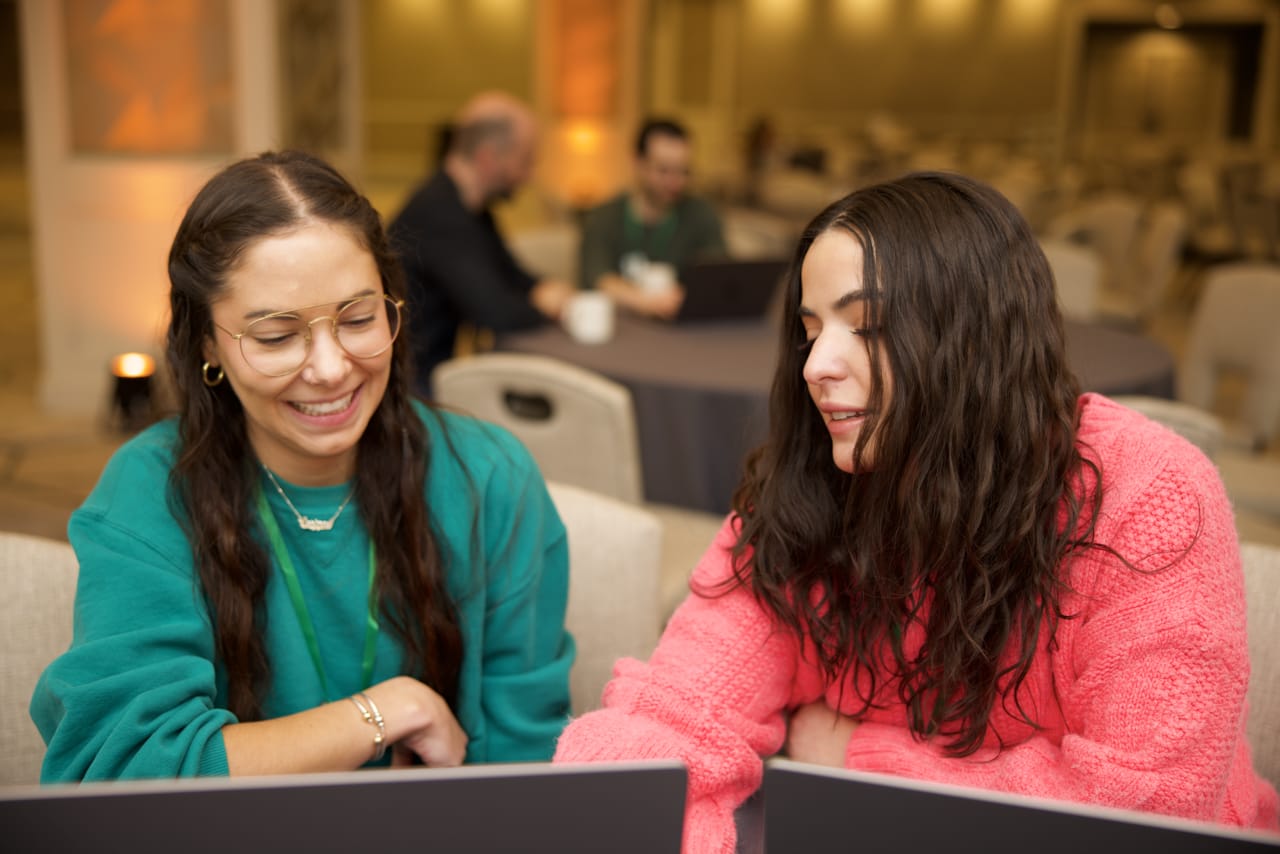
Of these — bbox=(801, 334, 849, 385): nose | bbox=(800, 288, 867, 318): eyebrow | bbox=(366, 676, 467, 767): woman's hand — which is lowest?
bbox=(366, 676, 467, 767): woman's hand

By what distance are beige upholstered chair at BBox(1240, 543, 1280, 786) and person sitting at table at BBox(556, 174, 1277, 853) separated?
24 cm

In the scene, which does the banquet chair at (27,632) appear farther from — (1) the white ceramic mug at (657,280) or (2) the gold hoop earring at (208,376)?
(1) the white ceramic mug at (657,280)

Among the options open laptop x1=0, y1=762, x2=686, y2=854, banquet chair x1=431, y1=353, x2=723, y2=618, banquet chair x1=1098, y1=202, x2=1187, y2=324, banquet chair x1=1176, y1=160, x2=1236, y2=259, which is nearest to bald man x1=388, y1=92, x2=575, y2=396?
banquet chair x1=431, y1=353, x2=723, y2=618

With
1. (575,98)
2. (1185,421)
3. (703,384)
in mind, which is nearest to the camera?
(1185,421)

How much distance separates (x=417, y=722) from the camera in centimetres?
129

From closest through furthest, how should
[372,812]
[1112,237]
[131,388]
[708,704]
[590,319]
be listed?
[372,812] < [708,704] < [590,319] < [131,388] < [1112,237]

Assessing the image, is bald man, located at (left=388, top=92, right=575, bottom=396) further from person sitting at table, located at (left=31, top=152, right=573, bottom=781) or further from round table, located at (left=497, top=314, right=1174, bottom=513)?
person sitting at table, located at (left=31, top=152, right=573, bottom=781)

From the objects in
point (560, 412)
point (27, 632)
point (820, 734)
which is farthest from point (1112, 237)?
point (27, 632)

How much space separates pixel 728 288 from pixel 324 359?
240 centimetres

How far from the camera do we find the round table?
2.88m

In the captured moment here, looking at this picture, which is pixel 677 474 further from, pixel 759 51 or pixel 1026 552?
Result: pixel 759 51

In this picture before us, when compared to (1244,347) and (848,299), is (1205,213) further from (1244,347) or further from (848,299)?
(848,299)

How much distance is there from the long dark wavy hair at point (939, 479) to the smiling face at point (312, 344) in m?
0.47

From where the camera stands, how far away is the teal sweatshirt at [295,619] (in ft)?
3.79
